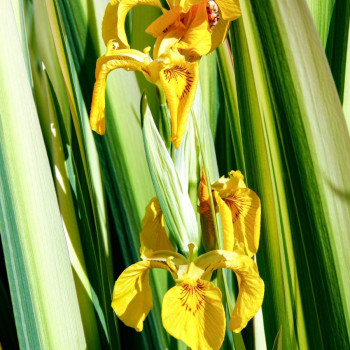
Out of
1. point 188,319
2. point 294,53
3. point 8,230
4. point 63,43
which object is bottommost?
point 188,319

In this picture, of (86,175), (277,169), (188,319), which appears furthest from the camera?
(86,175)

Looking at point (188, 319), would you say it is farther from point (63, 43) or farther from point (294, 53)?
point (63, 43)

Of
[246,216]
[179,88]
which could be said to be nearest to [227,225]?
[246,216]

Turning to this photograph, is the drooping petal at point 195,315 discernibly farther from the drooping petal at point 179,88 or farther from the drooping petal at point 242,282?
the drooping petal at point 179,88

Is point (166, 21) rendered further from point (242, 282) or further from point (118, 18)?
point (242, 282)

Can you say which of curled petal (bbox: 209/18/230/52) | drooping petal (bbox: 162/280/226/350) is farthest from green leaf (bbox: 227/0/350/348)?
drooping petal (bbox: 162/280/226/350)

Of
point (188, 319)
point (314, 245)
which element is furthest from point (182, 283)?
point (314, 245)

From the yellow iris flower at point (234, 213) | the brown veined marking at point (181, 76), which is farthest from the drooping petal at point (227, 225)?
the brown veined marking at point (181, 76)
